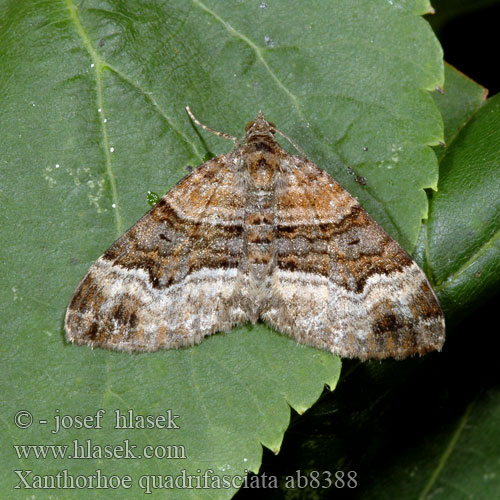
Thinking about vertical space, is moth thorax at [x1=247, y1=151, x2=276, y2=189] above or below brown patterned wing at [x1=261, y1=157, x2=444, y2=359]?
above

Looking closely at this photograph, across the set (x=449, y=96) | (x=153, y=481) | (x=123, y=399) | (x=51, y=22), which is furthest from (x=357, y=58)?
(x=153, y=481)

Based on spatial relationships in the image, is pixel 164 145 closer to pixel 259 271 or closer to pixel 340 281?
pixel 259 271

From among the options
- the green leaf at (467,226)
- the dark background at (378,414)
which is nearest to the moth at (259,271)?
the green leaf at (467,226)

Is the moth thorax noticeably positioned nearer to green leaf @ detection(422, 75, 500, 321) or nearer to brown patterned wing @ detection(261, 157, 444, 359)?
brown patterned wing @ detection(261, 157, 444, 359)

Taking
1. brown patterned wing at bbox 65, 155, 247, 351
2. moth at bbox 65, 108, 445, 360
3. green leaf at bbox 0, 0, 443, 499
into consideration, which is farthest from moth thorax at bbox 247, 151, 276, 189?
green leaf at bbox 0, 0, 443, 499

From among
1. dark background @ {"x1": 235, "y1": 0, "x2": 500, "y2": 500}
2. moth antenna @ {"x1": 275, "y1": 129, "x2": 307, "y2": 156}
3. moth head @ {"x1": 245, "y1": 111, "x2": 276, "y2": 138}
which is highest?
moth head @ {"x1": 245, "y1": 111, "x2": 276, "y2": 138}

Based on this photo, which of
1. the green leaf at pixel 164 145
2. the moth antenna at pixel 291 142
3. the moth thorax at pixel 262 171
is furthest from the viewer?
the moth thorax at pixel 262 171

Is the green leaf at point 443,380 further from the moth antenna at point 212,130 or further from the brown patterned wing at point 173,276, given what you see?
the moth antenna at point 212,130
